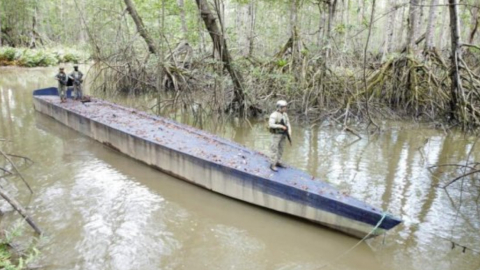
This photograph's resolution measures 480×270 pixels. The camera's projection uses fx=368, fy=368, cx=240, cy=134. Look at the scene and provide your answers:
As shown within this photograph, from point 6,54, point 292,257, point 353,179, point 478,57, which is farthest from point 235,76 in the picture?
point 6,54

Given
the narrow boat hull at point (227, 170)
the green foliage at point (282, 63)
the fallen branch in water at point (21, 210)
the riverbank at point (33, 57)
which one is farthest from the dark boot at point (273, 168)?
the riverbank at point (33, 57)

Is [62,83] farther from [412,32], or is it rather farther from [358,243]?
[412,32]

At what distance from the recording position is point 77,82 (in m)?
11.7

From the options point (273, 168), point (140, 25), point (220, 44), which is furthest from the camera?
point (140, 25)

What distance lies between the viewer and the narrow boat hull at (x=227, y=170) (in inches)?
195

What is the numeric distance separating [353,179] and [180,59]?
33.1 feet

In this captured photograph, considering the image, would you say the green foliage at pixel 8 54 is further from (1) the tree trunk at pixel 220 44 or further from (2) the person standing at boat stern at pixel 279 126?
(2) the person standing at boat stern at pixel 279 126

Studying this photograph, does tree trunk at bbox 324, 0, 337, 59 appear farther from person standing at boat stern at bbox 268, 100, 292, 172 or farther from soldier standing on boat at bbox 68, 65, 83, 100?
soldier standing on boat at bbox 68, 65, 83, 100

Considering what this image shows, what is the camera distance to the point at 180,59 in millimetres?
15164

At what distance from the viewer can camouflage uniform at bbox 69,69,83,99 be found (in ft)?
37.7

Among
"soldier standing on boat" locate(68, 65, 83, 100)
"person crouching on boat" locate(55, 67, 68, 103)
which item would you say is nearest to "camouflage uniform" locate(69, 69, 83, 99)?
"soldier standing on boat" locate(68, 65, 83, 100)

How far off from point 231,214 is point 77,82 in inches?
327

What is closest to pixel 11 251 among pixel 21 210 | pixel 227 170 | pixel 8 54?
pixel 21 210

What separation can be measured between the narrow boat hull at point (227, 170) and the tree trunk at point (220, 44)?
256 cm
